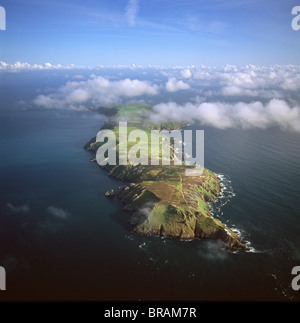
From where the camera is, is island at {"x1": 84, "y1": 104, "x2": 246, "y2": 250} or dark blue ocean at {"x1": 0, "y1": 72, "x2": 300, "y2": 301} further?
island at {"x1": 84, "y1": 104, "x2": 246, "y2": 250}

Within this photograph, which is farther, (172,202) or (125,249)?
(172,202)

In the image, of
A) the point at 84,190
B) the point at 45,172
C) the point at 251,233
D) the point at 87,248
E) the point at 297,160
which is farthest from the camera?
the point at 297,160

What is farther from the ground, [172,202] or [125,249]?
[172,202]
